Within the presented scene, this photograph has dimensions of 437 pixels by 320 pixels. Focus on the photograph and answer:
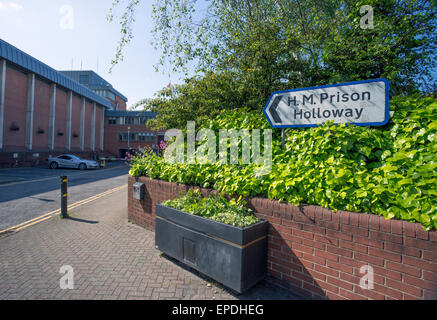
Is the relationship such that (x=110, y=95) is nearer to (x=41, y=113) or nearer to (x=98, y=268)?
(x=41, y=113)

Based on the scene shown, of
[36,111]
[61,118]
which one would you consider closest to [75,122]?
[61,118]

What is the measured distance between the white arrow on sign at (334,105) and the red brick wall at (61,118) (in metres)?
35.6

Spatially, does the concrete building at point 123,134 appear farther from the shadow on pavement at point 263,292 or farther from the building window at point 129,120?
the shadow on pavement at point 263,292

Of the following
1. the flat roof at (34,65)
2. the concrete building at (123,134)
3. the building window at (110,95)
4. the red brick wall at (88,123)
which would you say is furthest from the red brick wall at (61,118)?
the building window at (110,95)

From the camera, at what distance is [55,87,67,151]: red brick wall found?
32.4m

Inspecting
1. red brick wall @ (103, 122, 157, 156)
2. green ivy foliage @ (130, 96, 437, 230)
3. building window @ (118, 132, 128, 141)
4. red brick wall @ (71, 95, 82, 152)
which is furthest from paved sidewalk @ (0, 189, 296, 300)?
building window @ (118, 132, 128, 141)

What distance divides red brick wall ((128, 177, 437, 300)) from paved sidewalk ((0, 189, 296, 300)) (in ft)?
1.56

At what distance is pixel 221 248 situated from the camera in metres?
3.34

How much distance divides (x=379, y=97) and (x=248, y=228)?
2.65 metres

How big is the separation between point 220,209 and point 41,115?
34.2 meters

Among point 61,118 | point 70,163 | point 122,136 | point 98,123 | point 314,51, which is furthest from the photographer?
point 122,136
